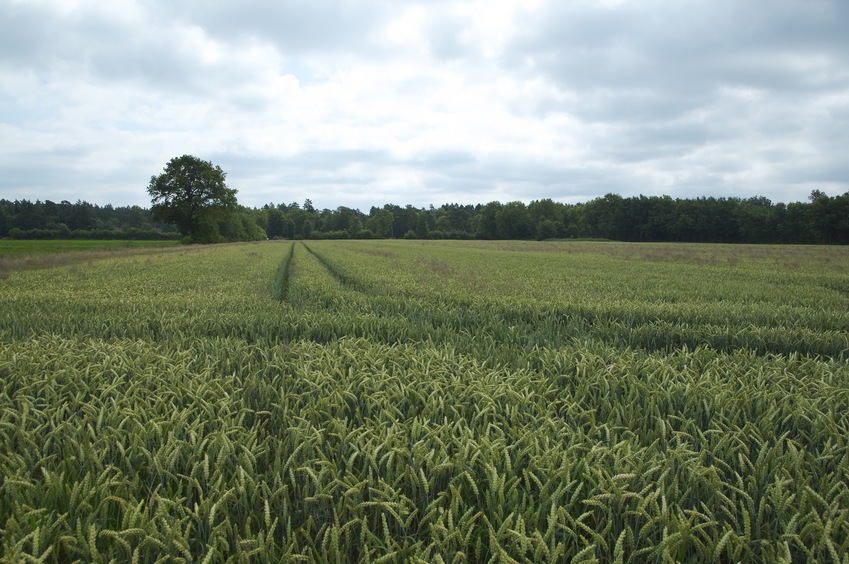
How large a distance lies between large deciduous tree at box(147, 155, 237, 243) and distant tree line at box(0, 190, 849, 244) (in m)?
2.32

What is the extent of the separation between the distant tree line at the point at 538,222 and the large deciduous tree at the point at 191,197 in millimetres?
2318

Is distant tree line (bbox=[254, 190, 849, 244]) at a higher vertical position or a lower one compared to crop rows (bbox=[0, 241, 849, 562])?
higher

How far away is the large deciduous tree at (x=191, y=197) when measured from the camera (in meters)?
77.4

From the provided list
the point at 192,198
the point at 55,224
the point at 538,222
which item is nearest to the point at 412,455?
the point at 192,198

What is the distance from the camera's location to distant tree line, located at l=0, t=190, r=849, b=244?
94.5m

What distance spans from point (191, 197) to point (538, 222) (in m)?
109

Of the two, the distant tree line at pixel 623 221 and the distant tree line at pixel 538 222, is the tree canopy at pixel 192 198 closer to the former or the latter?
the distant tree line at pixel 538 222

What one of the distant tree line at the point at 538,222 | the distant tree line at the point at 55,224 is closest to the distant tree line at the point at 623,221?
the distant tree line at the point at 538,222

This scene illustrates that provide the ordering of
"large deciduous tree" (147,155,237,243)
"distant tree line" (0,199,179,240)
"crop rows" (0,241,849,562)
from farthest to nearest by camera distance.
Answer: "distant tree line" (0,199,179,240), "large deciduous tree" (147,155,237,243), "crop rows" (0,241,849,562)

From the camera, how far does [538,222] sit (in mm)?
153625

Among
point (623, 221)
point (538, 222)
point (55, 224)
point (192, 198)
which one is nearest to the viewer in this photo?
point (192, 198)

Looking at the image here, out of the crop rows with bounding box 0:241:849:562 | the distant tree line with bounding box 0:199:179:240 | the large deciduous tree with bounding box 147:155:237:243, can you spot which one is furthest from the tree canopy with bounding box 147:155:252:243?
the crop rows with bounding box 0:241:849:562

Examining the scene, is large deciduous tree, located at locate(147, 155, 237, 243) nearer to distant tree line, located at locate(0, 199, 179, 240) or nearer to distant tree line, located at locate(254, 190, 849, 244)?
distant tree line, located at locate(0, 199, 179, 240)

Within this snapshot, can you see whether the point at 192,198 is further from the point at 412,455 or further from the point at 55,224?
the point at 412,455
